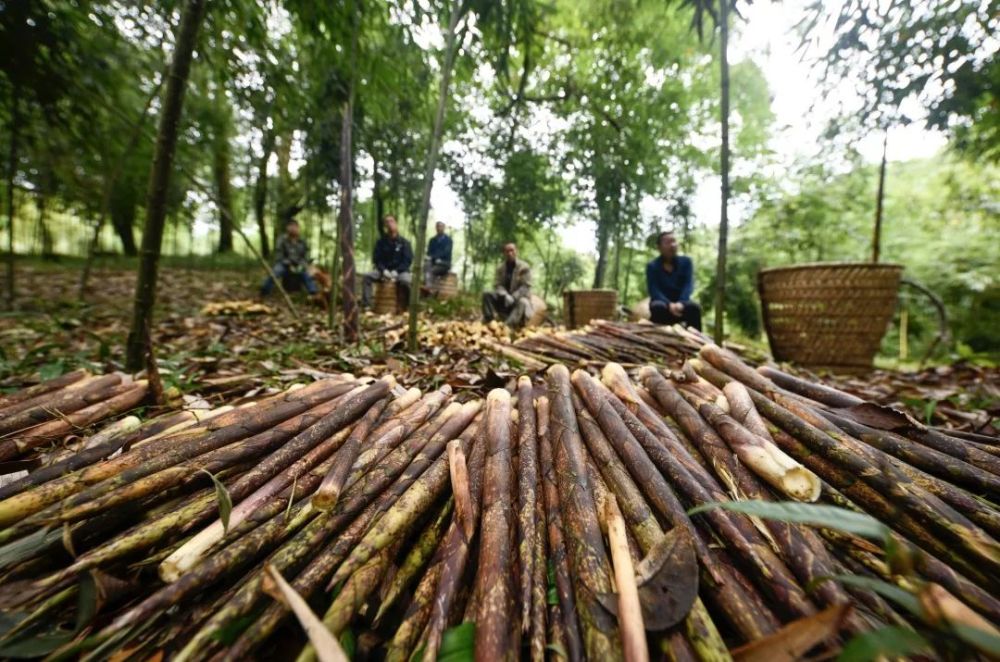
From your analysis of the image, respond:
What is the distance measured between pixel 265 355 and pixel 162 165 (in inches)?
54.2

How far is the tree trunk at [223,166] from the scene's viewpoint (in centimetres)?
798

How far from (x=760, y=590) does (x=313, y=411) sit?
1.22m

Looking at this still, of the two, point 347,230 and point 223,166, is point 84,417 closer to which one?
point 347,230

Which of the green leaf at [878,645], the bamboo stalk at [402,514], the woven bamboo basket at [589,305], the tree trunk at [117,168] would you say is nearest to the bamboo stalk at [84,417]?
the bamboo stalk at [402,514]

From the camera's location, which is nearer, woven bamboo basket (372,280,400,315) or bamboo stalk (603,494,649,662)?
bamboo stalk (603,494,649,662)

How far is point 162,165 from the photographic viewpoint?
160 centimetres

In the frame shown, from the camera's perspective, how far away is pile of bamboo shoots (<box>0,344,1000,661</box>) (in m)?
0.62

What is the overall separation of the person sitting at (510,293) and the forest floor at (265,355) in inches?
49.7

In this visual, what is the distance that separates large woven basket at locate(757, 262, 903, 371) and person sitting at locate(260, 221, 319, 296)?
706 cm

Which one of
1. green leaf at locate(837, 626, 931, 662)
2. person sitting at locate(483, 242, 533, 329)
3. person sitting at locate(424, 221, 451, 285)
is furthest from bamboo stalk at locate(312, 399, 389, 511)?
person sitting at locate(424, 221, 451, 285)

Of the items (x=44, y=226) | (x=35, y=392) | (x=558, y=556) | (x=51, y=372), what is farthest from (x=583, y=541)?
(x=44, y=226)

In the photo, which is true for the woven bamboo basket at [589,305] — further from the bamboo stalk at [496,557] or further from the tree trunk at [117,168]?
the bamboo stalk at [496,557]

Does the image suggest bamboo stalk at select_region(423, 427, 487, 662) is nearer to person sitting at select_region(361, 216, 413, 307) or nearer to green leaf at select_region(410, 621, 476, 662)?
green leaf at select_region(410, 621, 476, 662)

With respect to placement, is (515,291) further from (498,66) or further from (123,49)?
(123,49)
